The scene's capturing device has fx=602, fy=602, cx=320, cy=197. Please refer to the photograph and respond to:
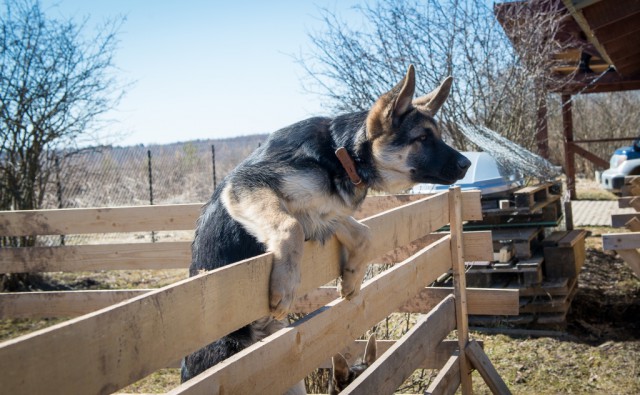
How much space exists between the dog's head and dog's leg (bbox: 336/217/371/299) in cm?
69

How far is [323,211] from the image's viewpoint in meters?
3.04

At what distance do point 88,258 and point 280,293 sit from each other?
421 cm

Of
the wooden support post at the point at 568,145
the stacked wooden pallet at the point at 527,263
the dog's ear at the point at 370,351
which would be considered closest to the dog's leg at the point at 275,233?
the dog's ear at the point at 370,351

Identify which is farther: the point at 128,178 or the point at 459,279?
the point at 128,178

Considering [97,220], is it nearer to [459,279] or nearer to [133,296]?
[133,296]

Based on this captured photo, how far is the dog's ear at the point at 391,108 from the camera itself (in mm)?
3555

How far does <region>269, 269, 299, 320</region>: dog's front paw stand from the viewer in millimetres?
2260

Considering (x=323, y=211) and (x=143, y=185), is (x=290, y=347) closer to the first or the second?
(x=323, y=211)

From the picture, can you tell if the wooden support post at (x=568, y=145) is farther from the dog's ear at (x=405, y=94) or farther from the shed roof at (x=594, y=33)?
the dog's ear at (x=405, y=94)

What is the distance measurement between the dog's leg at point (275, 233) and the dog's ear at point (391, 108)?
0.98 m

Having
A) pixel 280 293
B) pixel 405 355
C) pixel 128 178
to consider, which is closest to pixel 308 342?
pixel 280 293

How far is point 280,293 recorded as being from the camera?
226cm

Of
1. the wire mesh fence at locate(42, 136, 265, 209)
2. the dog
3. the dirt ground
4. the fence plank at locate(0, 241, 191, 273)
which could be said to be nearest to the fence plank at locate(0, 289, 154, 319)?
the fence plank at locate(0, 241, 191, 273)

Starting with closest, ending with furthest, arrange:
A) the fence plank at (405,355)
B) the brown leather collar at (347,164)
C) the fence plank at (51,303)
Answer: the fence plank at (405,355) < the brown leather collar at (347,164) < the fence plank at (51,303)
